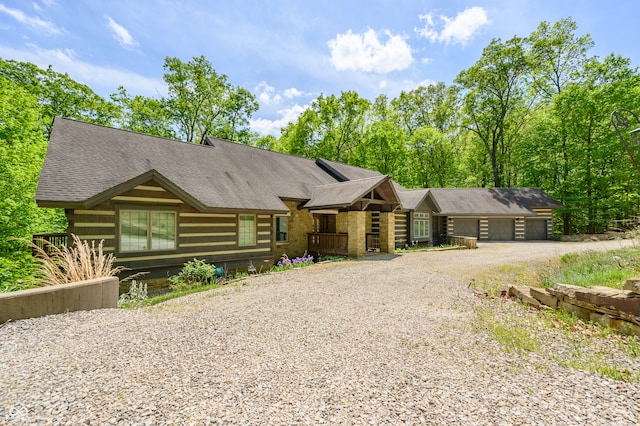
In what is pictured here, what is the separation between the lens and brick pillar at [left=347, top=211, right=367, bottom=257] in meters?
14.6

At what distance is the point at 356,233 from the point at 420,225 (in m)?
9.38

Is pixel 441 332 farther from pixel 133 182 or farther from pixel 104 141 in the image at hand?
pixel 104 141

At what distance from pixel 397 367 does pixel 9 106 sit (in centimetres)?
1837

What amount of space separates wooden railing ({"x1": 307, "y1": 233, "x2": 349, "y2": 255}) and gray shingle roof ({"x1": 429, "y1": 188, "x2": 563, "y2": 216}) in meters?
13.5

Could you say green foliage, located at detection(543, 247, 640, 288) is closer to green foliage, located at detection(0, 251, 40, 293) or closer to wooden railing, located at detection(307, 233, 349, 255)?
wooden railing, located at detection(307, 233, 349, 255)

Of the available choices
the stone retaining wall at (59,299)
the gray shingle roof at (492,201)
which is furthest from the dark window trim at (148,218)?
the gray shingle roof at (492,201)

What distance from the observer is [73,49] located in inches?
602

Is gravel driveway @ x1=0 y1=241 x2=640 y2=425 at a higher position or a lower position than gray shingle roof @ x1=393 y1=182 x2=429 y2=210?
lower

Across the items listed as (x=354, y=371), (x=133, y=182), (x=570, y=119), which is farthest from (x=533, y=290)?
(x=570, y=119)

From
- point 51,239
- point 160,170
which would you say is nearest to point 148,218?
point 160,170

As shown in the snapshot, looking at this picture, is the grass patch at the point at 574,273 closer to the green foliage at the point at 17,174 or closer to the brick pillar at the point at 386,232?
the brick pillar at the point at 386,232

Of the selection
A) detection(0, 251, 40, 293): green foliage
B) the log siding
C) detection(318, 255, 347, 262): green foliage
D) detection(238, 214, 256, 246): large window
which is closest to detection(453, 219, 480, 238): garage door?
detection(318, 255, 347, 262): green foliage

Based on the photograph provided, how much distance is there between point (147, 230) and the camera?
30.7ft

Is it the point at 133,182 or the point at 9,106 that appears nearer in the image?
the point at 133,182
